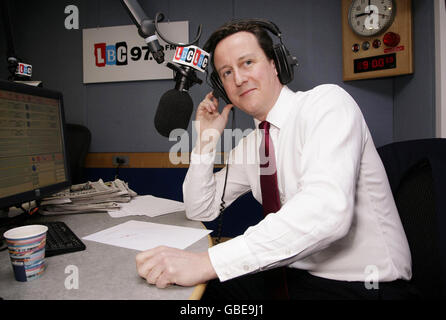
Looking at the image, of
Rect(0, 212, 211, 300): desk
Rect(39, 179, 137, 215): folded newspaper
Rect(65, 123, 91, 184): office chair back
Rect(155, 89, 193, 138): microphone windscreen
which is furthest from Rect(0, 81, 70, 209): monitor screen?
Rect(65, 123, 91, 184): office chair back

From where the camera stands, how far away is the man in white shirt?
A: 668 millimetres

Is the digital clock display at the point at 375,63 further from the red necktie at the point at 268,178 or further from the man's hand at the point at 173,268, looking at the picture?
the man's hand at the point at 173,268

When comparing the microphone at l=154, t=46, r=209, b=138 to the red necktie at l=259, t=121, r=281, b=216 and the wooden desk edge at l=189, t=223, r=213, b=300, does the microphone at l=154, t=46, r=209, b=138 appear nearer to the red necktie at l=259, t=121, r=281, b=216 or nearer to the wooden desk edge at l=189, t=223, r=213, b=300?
the red necktie at l=259, t=121, r=281, b=216

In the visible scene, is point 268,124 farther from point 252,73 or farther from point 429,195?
point 429,195

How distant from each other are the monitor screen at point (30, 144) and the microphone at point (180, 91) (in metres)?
0.36

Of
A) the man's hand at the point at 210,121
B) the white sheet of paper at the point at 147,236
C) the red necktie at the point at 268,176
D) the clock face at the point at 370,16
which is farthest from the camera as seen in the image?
the clock face at the point at 370,16

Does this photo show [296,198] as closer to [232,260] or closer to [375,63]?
[232,260]

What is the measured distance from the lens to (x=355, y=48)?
1.94 metres

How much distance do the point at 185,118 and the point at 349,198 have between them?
2.05 ft

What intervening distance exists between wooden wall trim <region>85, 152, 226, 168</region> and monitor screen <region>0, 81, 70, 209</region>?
49.0 inches

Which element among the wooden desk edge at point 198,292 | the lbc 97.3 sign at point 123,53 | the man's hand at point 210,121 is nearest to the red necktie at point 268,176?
the man's hand at point 210,121

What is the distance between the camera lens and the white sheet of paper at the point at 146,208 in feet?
3.66

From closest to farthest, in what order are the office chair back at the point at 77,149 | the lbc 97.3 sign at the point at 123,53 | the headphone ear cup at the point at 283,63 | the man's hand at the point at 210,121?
the headphone ear cup at the point at 283,63
the man's hand at the point at 210,121
the office chair back at the point at 77,149
the lbc 97.3 sign at the point at 123,53

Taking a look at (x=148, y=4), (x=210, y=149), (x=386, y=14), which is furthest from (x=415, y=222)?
(x=148, y=4)
